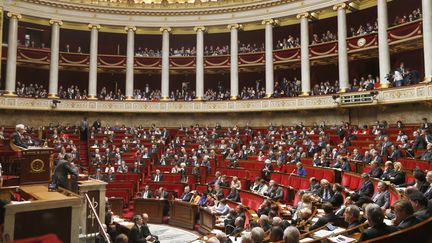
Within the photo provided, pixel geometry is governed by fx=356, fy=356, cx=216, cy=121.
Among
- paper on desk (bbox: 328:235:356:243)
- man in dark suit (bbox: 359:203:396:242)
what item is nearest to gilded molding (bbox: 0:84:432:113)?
paper on desk (bbox: 328:235:356:243)

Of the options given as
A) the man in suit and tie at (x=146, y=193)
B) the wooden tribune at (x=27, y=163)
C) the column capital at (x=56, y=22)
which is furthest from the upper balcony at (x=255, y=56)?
the wooden tribune at (x=27, y=163)

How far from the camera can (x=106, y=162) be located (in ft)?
53.6

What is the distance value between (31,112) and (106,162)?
9.23 metres

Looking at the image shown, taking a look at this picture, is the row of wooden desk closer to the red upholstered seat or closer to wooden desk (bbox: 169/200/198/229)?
wooden desk (bbox: 169/200/198/229)

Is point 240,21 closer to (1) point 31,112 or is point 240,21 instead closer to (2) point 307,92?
(2) point 307,92

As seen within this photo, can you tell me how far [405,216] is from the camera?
3852 mm

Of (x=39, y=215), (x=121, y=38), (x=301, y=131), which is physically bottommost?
(x=39, y=215)

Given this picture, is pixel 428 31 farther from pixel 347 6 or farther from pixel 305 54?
pixel 305 54

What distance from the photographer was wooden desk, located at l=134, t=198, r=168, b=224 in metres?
12.4

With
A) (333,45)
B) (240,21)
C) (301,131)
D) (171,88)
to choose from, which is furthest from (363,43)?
(171,88)

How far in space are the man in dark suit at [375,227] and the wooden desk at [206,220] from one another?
21.6ft

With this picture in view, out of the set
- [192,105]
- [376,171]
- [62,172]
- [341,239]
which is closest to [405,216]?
[341,239]

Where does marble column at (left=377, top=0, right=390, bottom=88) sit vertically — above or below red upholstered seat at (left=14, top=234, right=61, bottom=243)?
above

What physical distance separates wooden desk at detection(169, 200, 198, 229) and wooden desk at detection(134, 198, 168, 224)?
40 cm
